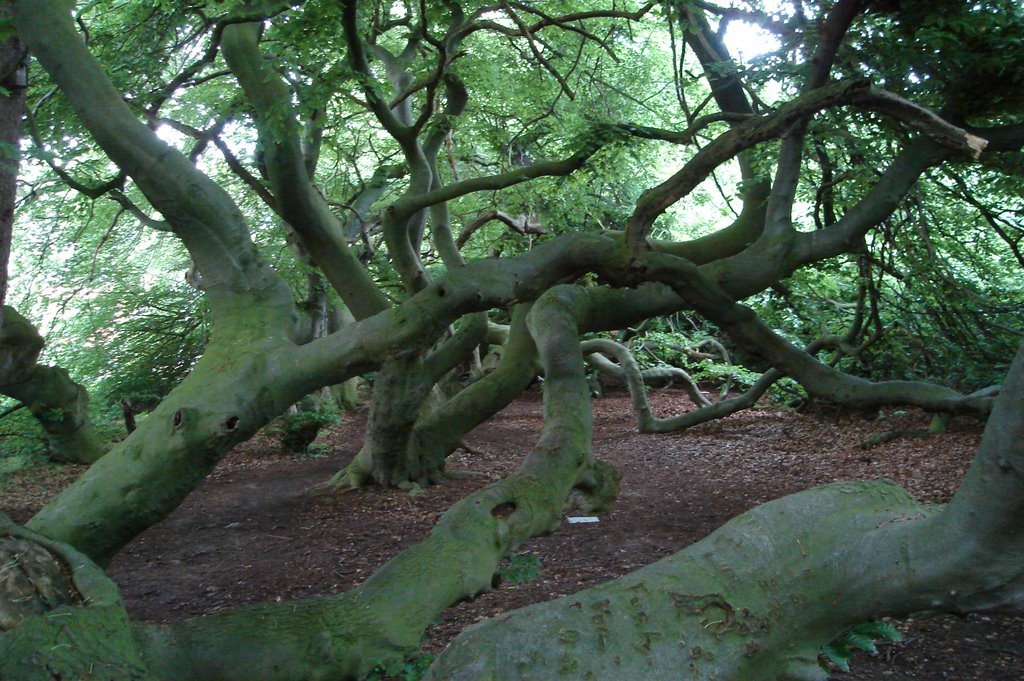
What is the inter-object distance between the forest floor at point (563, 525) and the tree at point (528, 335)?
2.59 ft

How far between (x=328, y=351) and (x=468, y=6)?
5.19 m

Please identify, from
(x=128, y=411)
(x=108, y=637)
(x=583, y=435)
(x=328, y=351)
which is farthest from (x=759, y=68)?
(x=128, y=411)

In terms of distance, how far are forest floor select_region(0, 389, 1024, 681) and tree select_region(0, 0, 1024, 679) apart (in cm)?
79

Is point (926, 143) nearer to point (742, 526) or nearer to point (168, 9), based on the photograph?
point (742, 526)

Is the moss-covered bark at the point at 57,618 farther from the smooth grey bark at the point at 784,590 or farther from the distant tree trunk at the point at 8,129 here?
the distant tree trunk at the point at 8,129

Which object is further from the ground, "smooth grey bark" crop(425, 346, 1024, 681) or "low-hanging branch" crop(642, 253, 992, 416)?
"low-hanging branch" crop(642, 253, 992, 416)

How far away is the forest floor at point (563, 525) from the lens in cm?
445

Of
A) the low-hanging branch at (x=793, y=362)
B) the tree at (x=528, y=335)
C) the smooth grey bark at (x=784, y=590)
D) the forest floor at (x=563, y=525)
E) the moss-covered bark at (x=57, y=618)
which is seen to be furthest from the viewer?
the low-hanging branch at (x=793, y=362)

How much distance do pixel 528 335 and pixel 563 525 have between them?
1.91 metres

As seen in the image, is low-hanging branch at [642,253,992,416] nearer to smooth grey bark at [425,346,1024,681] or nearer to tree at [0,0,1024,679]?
tree at [0,0,1024,679]

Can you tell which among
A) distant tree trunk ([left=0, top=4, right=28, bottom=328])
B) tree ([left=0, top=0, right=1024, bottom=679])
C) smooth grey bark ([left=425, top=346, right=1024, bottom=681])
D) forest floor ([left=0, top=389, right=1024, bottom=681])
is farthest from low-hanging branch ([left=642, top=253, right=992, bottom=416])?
distant tree trunk ([left=0, top=4, right=28, bottom=328])

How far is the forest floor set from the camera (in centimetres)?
445

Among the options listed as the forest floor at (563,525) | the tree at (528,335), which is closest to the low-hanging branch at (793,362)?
the tree at (528,335)

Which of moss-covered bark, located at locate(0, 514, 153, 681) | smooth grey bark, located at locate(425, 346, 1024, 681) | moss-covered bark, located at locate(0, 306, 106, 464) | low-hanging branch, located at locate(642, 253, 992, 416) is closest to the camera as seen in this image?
smooth grey bark, located at locate(425, 346, 1024, 681)
